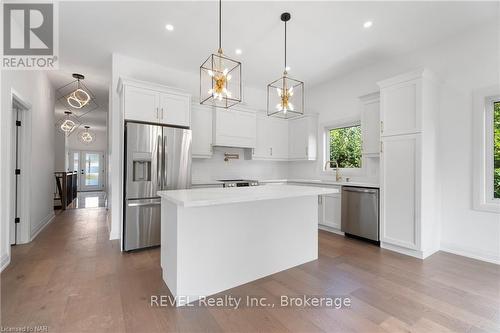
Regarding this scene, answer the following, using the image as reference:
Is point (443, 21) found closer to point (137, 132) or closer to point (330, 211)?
point (330, 211)

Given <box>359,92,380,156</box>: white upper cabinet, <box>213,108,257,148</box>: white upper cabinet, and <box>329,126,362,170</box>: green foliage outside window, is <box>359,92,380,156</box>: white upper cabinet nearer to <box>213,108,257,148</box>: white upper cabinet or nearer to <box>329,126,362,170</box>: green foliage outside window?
<box>329,126,362,170</box>: green foliage outside window

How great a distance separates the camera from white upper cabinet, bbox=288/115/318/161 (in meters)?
5.18

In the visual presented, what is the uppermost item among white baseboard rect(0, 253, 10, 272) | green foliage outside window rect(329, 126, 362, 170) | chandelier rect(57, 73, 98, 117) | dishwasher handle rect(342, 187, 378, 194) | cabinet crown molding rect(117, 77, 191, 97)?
chandelier rect(57, 73, 98, 117)

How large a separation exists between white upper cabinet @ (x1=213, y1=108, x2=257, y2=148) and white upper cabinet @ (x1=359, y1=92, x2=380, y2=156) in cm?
211

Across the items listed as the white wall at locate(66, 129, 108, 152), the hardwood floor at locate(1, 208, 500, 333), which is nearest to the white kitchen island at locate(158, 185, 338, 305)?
the hardwood floor at locate(1, 208, 500, 333)

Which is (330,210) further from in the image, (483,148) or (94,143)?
(94,143)

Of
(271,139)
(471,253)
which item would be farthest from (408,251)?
(271,139)

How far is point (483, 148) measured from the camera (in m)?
3.06

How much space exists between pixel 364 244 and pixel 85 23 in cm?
502

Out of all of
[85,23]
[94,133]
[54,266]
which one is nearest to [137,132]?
[85,23]

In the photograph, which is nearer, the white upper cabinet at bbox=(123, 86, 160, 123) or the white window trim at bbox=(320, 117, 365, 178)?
the white upper cabinet at bbox=(123, 86, 160, 123)

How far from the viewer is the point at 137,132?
339 cm

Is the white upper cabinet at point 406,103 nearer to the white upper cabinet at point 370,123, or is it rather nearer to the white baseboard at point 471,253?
the white upper cabinet at point 370,123

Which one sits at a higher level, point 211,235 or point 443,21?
point 443,21
